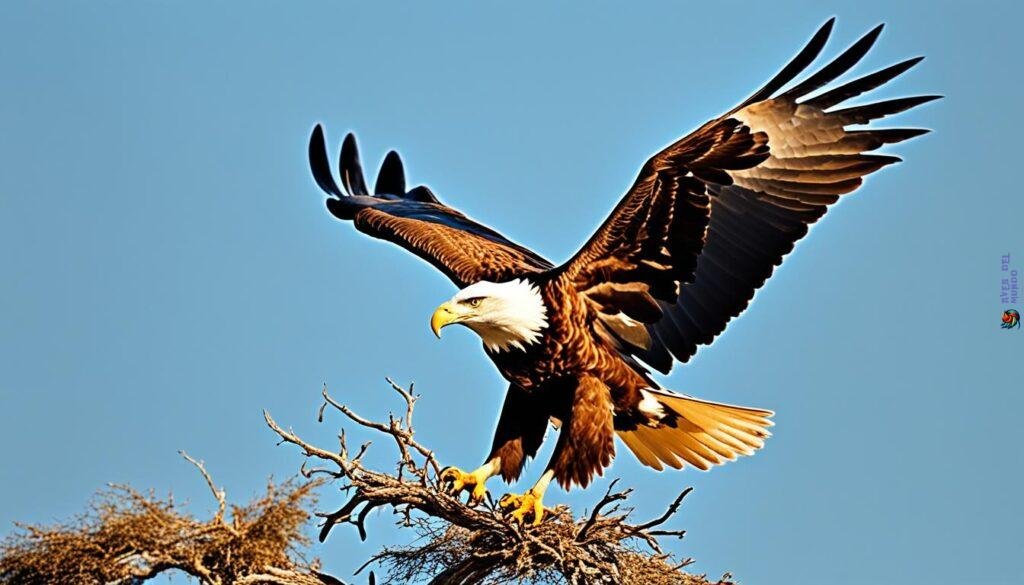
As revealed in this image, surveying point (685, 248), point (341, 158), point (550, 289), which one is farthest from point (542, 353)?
point (341, 158)

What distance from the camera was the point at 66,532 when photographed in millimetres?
5852

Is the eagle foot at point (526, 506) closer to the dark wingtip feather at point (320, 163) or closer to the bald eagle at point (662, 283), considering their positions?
the bald eagle at point (662, 283)

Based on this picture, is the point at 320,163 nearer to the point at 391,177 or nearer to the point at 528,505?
the point at 391,177

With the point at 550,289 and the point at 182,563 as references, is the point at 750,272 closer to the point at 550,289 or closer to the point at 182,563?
the point at 550,289

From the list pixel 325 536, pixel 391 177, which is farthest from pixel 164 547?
pixel 391 177

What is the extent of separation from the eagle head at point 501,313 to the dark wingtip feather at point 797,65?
3.90 feet

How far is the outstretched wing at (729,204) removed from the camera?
641 centimetres

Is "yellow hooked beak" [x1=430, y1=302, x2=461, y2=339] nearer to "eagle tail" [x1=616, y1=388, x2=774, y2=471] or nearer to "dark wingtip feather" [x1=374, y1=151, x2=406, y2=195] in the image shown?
"eagle tail" [x1=616, y1=388, x2=774, y2=471]

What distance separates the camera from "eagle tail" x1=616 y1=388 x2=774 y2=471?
7.00 metres

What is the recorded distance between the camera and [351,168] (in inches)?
367

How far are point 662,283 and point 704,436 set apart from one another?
820mm

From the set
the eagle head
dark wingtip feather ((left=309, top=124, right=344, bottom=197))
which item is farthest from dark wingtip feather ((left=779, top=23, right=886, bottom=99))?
dark wingtip feather ((left=309, top=124, right=344, bottom=197))

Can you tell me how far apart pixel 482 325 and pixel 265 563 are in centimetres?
137

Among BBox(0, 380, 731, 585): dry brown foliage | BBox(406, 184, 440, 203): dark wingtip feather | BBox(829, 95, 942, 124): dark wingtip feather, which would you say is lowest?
BBox(0, 380, 731, 585): dry brown foliage
